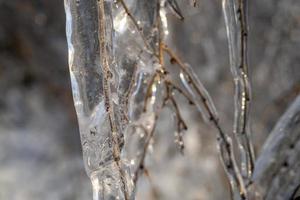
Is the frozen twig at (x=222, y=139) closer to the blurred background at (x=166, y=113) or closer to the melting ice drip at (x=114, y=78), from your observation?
the melting ice drip at (x=114, y=78)

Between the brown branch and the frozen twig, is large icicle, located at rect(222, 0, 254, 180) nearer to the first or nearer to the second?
the frozen twig

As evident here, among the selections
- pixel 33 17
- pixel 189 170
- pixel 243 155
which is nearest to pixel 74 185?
pixel 189 170

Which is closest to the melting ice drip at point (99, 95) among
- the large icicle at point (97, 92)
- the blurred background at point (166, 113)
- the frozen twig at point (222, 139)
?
the large icicle at point (97, 92)

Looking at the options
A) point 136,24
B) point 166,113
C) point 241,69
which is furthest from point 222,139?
point 166,113

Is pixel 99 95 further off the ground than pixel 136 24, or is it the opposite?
pixel 136 24

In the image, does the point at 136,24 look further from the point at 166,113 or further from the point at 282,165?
the point at 166,113
